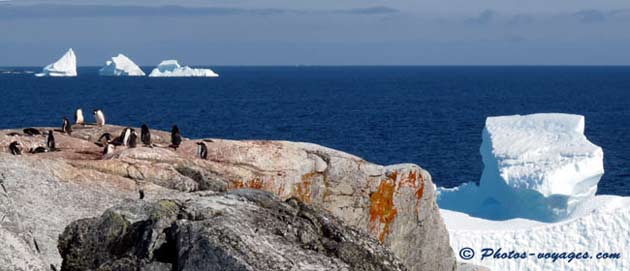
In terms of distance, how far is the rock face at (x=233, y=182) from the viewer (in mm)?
11367

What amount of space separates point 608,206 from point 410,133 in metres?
38.3

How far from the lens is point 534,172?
96.8 ft

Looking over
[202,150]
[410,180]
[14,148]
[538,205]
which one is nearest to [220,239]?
[202,150]

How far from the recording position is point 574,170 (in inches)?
1158

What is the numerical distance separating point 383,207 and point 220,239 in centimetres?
710

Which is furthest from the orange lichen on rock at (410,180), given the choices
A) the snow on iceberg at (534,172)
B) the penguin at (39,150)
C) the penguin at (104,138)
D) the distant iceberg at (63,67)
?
the distant iceberg at (63,67)

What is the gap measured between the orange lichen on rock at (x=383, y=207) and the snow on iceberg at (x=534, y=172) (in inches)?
581

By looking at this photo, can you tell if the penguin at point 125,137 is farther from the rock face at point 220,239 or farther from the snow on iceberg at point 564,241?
the snow on iceberg at point 564,241

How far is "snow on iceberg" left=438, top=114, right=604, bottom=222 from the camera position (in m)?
29.3

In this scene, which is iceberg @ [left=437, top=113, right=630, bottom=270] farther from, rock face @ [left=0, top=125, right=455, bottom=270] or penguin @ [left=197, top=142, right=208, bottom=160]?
penguin @ [left=197, top=142, right=208, bottom=160]

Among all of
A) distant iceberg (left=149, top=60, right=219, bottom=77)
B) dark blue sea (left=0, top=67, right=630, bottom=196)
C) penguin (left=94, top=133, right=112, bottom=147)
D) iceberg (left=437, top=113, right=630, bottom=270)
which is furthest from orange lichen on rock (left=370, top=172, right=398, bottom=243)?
distant iceberg (left=149, top=60, right=219, bottom=77)

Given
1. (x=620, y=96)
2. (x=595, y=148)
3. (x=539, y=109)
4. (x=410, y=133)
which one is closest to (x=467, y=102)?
(x=539, y=109)

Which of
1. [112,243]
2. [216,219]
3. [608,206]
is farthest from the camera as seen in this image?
[608,206]

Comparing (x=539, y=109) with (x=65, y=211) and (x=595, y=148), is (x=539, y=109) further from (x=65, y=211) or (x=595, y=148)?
(x=65, y=211)
